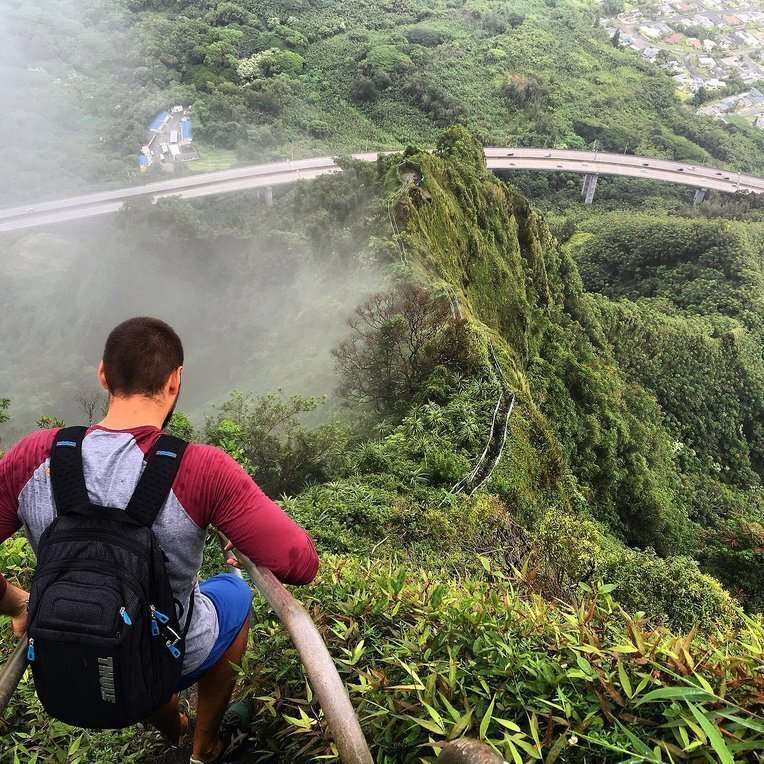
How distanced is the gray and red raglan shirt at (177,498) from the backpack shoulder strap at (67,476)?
2cm

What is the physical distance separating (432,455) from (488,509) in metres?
1.54

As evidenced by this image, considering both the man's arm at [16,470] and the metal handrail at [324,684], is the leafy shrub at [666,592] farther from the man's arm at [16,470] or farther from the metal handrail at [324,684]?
the man's arm at [16,470]

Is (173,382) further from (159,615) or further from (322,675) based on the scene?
(322,675)

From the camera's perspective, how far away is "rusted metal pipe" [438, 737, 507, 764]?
1702mm

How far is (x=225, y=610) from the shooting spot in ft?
9.21

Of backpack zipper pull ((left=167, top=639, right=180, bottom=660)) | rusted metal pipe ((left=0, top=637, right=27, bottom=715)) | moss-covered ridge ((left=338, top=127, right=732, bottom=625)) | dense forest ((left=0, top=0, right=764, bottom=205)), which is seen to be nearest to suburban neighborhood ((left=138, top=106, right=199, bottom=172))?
dense forest ((left=0, top=0, right=764, bottom=205))

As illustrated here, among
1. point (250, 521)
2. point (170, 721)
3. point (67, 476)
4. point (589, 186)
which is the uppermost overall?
point (67, 476)

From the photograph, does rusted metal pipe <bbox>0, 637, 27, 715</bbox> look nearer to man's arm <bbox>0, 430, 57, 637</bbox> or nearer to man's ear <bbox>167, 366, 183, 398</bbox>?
man's arm <bbox>0, 430, 57, 637</bbox>

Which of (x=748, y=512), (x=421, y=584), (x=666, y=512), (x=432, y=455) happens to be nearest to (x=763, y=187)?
(x=748, y=512)

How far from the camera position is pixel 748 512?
25.2 m

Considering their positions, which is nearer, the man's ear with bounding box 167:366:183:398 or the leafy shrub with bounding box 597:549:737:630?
the man's ear with bounding box 167:366:183:398

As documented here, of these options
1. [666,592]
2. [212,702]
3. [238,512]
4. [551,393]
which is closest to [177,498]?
[238,512]

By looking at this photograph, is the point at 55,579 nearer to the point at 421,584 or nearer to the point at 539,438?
the point at 421,584

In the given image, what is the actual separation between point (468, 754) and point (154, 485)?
1.39 meters
